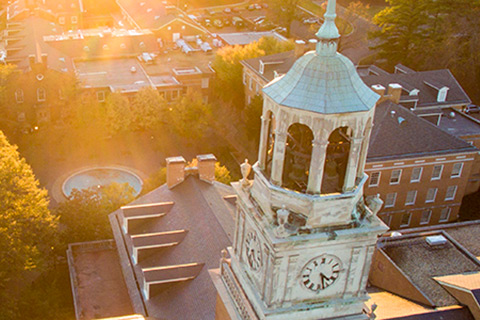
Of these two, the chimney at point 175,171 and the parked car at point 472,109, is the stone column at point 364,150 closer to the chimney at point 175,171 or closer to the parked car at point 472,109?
the chimney at point 175,171

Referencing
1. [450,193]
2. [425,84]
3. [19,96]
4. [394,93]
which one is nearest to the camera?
[450,193]

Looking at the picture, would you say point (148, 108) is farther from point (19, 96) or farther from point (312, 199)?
point (312, 199)

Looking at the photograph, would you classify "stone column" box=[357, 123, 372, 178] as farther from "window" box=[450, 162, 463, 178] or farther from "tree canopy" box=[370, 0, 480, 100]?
"tree canopy" box=[370, 0, 480, 100]

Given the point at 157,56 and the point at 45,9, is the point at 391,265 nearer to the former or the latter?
the point at 157,56

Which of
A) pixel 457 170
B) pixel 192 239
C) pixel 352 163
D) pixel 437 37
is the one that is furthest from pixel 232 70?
pixel 352 163

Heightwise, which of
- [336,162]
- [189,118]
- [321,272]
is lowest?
[189,118]

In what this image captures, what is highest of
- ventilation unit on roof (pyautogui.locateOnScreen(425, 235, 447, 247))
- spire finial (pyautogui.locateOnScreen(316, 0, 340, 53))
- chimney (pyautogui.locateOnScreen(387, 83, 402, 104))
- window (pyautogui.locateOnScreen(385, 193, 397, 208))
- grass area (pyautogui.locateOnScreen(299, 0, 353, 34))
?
spire finial (pyautogui.locateOnScreen(316, 0, 340, 53))

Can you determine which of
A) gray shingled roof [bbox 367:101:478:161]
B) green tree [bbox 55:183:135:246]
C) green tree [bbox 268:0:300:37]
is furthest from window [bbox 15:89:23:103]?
green tree [bbox 268:0:300:37]

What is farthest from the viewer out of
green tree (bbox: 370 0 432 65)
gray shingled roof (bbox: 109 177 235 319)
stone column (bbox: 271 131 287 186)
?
green tree (bbox: 370 0 432 65)
